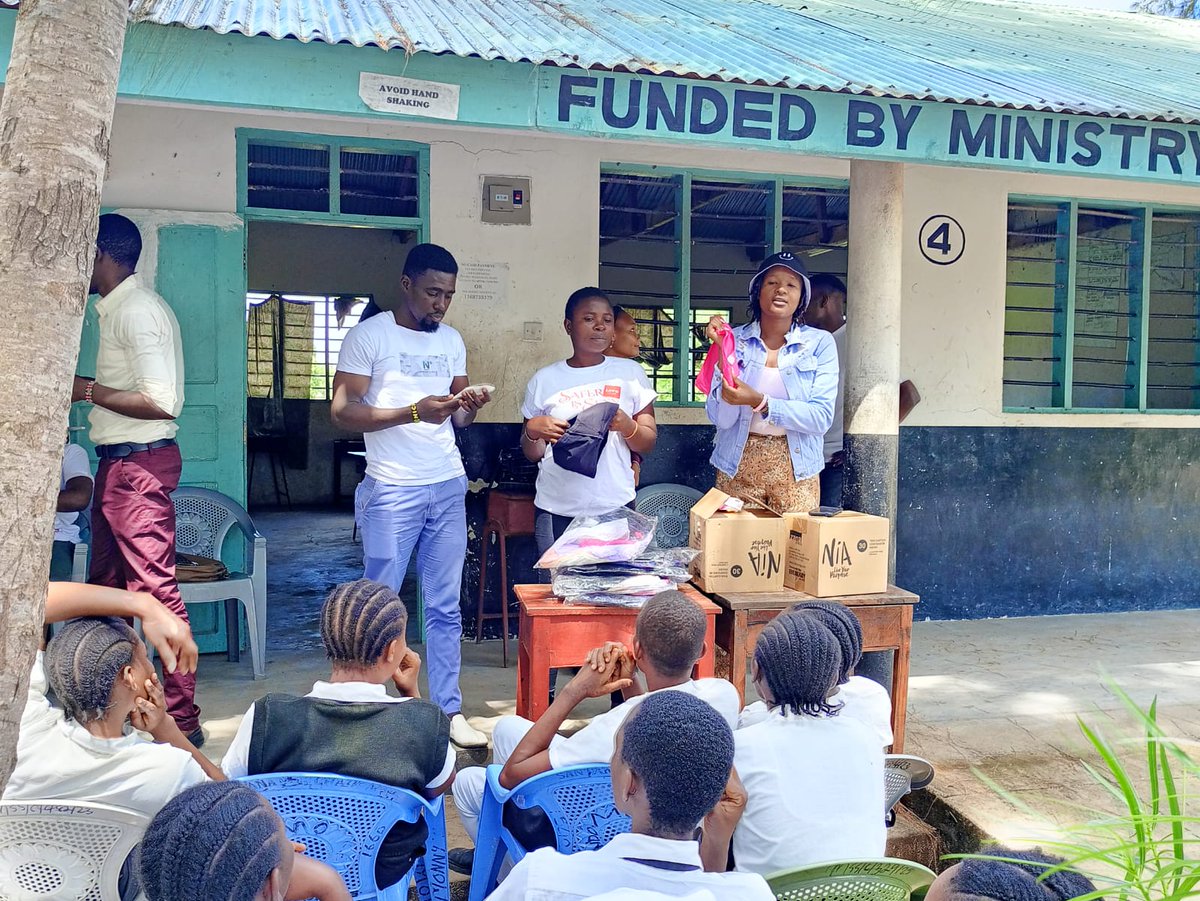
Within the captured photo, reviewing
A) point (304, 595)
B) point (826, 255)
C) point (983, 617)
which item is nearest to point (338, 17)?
point (304, 595)

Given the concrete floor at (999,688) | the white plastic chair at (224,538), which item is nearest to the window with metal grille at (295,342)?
the concrete floor at (999,688)

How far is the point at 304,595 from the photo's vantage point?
267 inches

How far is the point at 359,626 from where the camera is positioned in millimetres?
2428

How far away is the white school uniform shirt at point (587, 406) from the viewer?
425 cm

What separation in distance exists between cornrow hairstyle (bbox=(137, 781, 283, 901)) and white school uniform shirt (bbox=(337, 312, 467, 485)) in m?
2.43

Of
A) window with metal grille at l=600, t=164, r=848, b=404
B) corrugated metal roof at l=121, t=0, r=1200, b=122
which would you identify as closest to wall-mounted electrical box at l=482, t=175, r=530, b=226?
window with metal grille at l=600, t=164, r=848, b=404

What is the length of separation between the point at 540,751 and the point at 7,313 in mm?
1485

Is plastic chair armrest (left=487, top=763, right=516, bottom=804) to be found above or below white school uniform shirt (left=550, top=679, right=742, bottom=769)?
below

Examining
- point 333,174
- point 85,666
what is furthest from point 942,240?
point 85,666

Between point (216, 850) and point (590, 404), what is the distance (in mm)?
2907

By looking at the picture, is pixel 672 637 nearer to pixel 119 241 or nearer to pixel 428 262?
pixel 428 262

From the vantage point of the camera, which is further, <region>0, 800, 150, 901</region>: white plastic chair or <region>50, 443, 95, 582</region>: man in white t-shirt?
<region>50, 443, 95, 582</region>: man in white t-shirt

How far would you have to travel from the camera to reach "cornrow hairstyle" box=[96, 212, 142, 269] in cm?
378

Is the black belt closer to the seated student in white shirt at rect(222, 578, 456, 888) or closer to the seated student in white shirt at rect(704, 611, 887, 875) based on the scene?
the seated student in white shirt at rect(222, 578, 456, 888)
